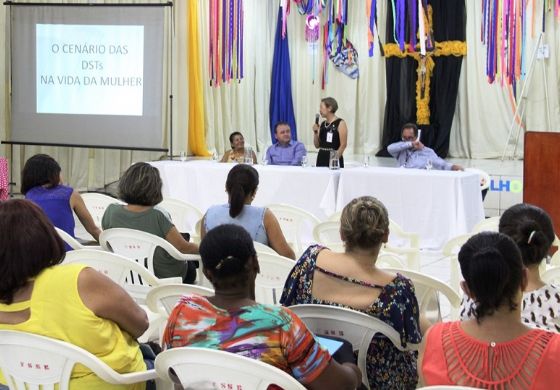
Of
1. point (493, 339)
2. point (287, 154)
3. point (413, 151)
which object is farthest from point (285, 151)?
point (493, 339)

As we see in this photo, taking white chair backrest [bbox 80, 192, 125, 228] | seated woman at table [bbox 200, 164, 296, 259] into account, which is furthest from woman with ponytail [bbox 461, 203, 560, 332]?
white chair backrest [bbox 80, 192, 125, 228]

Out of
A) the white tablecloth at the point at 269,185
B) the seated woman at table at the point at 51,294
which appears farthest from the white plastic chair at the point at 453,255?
the white tablecloth at the point at 269,185

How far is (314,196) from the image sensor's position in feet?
22.0

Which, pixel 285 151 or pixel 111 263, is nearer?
pixel 111 263

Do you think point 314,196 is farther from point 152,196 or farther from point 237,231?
point 237,231

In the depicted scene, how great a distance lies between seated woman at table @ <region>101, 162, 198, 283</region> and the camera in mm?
3896

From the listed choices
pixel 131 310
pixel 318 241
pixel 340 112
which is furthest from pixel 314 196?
pixel 340 112

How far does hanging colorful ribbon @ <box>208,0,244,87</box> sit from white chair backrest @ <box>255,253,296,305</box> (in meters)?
7.94

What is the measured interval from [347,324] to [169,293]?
0.67m

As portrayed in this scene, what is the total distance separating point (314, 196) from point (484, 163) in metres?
4.74

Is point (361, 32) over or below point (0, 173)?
over

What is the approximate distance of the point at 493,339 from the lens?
Result: 1.88 meters

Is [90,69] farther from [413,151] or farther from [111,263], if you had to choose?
[111,263]

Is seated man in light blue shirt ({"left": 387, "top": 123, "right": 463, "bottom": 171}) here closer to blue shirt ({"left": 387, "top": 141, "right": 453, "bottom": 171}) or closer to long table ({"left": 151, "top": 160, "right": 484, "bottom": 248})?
blue shirt ({"left": 387, "top": 141, "right": 453, "bottom": 171})
